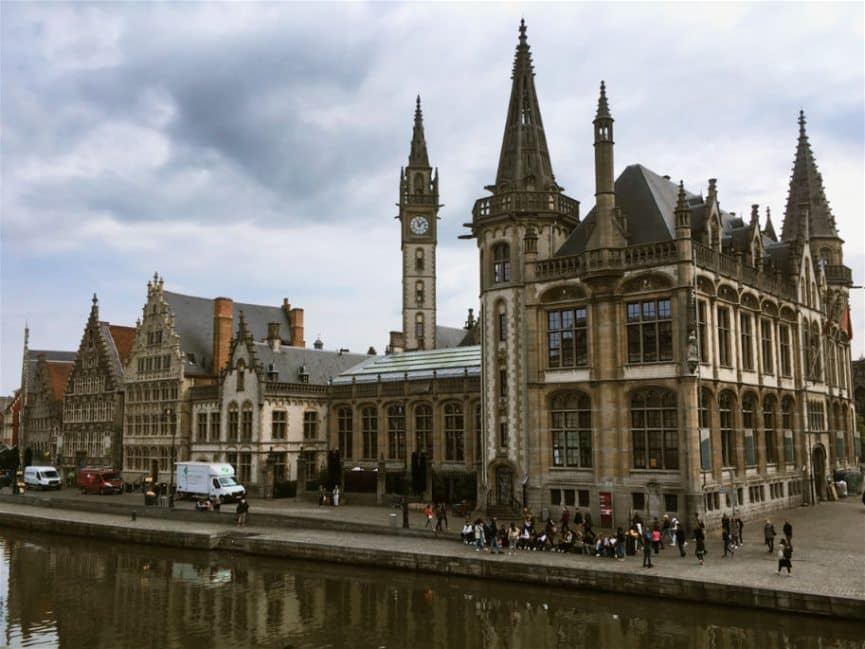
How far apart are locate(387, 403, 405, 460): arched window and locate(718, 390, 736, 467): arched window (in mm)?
23811

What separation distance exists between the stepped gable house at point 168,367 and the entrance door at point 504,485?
2922cm

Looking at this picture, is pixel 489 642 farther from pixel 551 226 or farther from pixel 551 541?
pixel 551 226

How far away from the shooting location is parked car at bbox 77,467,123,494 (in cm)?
6253

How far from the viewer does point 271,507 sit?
4931cm

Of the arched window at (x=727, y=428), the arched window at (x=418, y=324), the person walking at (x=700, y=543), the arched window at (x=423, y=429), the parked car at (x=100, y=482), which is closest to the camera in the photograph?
the person walking at (x=700, y=543)

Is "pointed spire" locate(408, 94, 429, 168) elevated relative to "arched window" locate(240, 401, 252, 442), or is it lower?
elevated

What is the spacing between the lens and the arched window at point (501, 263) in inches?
1727

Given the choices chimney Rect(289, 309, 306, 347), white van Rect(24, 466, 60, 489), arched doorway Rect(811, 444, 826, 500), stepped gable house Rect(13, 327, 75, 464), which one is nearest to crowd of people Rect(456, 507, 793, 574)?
arched doorway Rect(811, 444, 826, 500)

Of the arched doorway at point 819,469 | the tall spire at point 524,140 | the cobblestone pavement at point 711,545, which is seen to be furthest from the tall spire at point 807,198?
the tall spire at point 524,140

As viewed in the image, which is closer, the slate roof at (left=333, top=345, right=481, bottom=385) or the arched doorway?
the arched doorway

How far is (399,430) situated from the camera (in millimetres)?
56250

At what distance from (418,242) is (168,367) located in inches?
Result: 1067

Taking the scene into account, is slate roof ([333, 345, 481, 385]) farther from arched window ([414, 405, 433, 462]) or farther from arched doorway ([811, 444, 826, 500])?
arched doorway ([811, 444, 826, 500])

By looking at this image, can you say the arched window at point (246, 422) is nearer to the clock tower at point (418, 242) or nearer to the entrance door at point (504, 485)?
the clock tower at point (418, 242)
